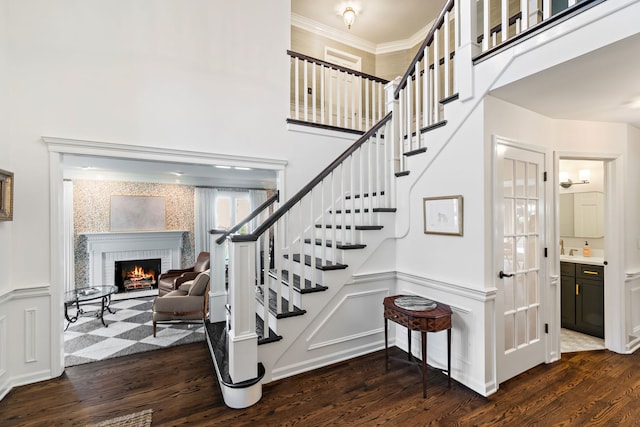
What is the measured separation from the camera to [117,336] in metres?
3.60

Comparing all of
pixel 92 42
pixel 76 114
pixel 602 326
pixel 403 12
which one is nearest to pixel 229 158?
pixel 76 114

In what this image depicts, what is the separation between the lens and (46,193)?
2631 mm

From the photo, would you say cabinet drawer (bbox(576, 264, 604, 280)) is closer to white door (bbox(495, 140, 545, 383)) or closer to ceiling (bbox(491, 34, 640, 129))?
white door (bbox(495, 140, 545, 383))

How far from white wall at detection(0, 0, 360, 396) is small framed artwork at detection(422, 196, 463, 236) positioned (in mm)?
1660

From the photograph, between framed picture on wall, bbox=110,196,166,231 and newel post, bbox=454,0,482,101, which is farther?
framed picture on wall, bbox=110,196,166,231

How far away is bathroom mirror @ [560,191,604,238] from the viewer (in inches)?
151

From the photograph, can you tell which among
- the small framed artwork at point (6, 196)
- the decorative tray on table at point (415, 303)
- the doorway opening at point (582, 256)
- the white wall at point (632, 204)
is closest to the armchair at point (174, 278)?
the small framed artwork at point (6, 196)

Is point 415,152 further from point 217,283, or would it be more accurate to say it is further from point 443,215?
point 217,283

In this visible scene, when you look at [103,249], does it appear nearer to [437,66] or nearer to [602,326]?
[437,66]

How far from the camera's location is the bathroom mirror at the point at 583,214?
384 cm

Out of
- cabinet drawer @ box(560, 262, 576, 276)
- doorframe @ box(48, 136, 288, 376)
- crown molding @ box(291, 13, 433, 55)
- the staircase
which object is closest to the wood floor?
the staircase

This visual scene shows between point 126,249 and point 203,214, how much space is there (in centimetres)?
159

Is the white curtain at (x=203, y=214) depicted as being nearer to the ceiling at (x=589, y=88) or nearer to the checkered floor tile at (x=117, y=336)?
the checkered floor tile at (x=117, y=336)

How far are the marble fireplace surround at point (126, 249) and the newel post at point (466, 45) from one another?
582cm
